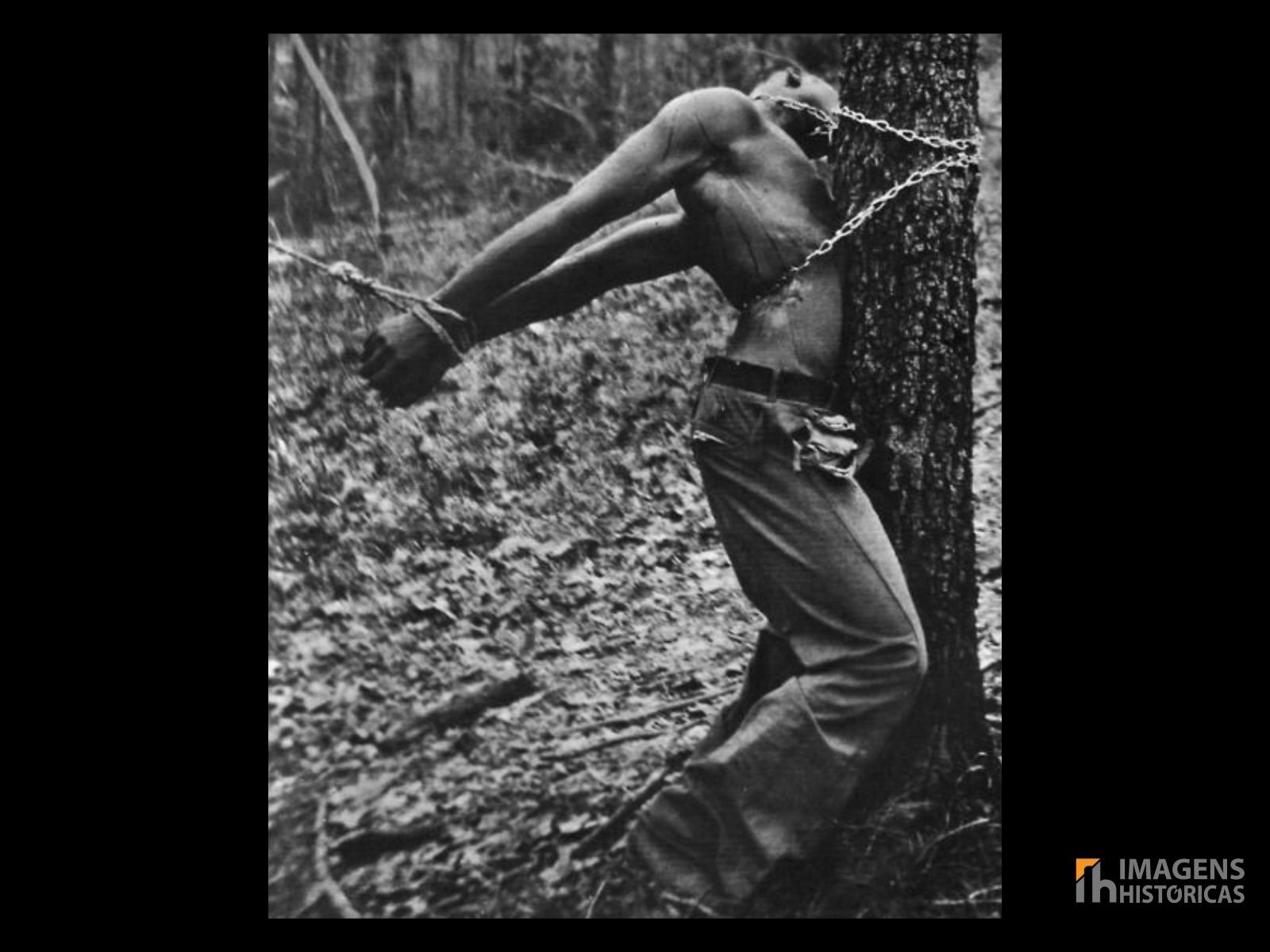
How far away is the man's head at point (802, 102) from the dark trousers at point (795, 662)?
791 mm

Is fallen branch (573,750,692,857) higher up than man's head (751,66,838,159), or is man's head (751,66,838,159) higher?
man's head (751,66,838,159)

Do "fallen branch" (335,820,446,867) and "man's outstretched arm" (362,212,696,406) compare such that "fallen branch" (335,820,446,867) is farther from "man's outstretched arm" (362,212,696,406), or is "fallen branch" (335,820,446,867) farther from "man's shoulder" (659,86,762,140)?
"man's shoulder" (659,86,762,140)

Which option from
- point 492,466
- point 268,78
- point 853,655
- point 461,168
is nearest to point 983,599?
point 853,655

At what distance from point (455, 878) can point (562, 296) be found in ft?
5.86

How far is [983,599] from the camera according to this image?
4.00m

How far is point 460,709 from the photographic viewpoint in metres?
4.00

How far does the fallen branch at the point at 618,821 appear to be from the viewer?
3951 mm

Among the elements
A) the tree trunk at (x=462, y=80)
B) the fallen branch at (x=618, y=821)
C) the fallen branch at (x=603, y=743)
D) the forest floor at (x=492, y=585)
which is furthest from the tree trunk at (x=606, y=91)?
the fallen branch at (x=618, y=821)

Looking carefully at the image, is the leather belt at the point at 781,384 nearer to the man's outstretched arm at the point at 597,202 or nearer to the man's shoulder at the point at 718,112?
the man's outstretched arm at the point at 597,202

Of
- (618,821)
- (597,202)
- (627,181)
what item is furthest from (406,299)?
(618,821)

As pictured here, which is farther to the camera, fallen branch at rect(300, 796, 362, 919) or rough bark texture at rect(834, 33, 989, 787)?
fallen branch at rect(300, 796, 362, 919)

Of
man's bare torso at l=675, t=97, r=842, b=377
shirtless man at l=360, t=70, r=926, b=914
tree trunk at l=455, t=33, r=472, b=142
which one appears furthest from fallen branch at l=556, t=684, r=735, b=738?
tree trunk at l=455, t=33, r=472, b=142

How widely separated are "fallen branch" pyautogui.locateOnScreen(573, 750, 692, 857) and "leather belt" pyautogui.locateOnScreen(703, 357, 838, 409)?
46.8 inches

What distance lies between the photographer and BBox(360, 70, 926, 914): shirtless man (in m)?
3.77
